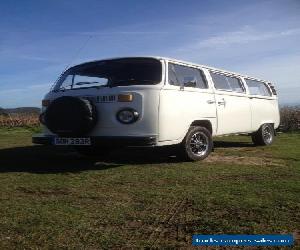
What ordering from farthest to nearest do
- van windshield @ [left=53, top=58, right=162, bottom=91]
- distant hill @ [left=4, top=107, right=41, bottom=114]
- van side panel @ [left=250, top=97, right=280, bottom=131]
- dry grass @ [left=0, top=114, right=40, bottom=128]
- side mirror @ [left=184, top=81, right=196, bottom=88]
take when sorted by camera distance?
distant hill @ [left=4, top=107, right=41, bottom=114]
dry grass @ [left=0, top=114, right=40, bottom=128]
van side panel @ [left=250, top=97, right=280, bottom=131]
side mirror @ [left=184, top=81, right=196, bottom=88]
van windshield @ [left=53, top=58, right=162, bottom=91]

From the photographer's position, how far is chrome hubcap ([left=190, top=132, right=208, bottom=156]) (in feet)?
27.0

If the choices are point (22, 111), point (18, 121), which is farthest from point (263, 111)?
point (22, 111)

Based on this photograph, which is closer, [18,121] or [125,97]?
[125,97]

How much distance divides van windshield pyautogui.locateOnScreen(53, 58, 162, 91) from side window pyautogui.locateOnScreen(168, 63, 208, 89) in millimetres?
310

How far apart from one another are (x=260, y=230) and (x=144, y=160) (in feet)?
15.1

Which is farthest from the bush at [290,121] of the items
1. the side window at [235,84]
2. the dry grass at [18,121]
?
the dry grass at [18,121]

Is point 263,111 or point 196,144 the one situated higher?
point 263,111

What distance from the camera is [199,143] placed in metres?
8.34

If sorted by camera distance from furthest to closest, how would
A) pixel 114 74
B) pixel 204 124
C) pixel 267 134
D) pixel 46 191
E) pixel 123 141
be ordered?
pixel 267 134 → pixel 204 124 → pixel 114 74 → pixel 123 141 → pixel 46 191

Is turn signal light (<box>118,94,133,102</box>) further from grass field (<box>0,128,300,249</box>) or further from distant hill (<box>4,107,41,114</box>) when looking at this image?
distant hill (<box>4,107,41,114</box>)

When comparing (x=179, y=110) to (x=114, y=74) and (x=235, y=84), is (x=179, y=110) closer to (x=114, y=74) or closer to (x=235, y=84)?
(x=114, y=74)

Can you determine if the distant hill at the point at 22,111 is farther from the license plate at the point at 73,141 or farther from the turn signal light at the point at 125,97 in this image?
the turn signal light at the point at 125,97

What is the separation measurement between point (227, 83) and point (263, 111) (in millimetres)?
2031

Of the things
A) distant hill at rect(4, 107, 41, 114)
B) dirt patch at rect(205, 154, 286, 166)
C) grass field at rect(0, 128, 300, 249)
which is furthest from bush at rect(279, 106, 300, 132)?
distant hill at rect(4, 107, 41, 114)
